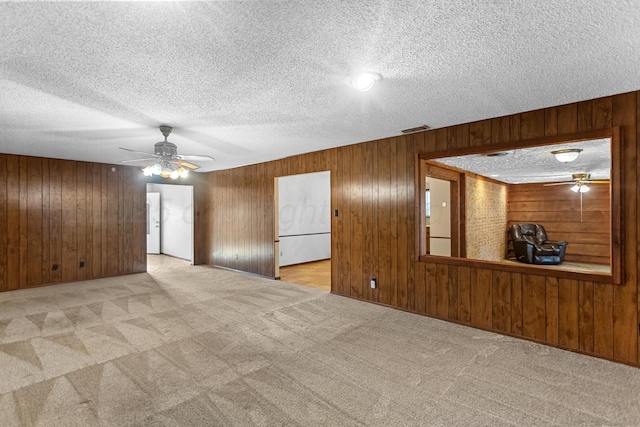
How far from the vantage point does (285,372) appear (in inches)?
98.3

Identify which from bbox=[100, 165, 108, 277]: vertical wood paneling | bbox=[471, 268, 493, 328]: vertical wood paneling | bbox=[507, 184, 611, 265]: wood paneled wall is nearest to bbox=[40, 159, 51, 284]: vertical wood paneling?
bbox=[100, 165, 108, 277]: vertical wood paneling

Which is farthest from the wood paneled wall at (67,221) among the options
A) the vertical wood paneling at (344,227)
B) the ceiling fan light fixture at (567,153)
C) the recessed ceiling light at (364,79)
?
the ceiling fan light fixture at (567,153)

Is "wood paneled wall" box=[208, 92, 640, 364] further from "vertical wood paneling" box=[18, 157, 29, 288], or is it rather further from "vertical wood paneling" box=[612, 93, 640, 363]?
"vertical wood paneling" box=[18, 157, 29, 288]

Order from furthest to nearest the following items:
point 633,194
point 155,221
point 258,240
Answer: point 155,221
point 258,240
point 633,194

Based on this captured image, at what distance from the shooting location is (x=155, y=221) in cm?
936

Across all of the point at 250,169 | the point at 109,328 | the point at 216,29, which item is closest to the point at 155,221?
the point at 250,169

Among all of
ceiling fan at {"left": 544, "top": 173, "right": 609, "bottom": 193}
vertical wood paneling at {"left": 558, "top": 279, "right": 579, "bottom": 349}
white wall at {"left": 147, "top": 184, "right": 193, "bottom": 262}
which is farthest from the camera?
white wall at {"left": 147, "top": 184, "right": 193, "bottom": 262}

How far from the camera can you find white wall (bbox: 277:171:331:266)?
7588 millimetres

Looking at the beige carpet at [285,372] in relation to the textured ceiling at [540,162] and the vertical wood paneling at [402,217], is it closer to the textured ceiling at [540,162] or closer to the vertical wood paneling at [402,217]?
the vertical wood paneling at [402,217]

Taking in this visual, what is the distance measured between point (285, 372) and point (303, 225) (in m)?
5.64

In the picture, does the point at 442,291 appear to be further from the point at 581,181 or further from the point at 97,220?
the point at 97,220

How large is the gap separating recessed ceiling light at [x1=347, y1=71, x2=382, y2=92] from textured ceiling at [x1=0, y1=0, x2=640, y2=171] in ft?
0.21

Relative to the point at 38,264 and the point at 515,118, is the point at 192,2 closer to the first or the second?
the point at 515,118

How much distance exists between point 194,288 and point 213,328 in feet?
6.71
